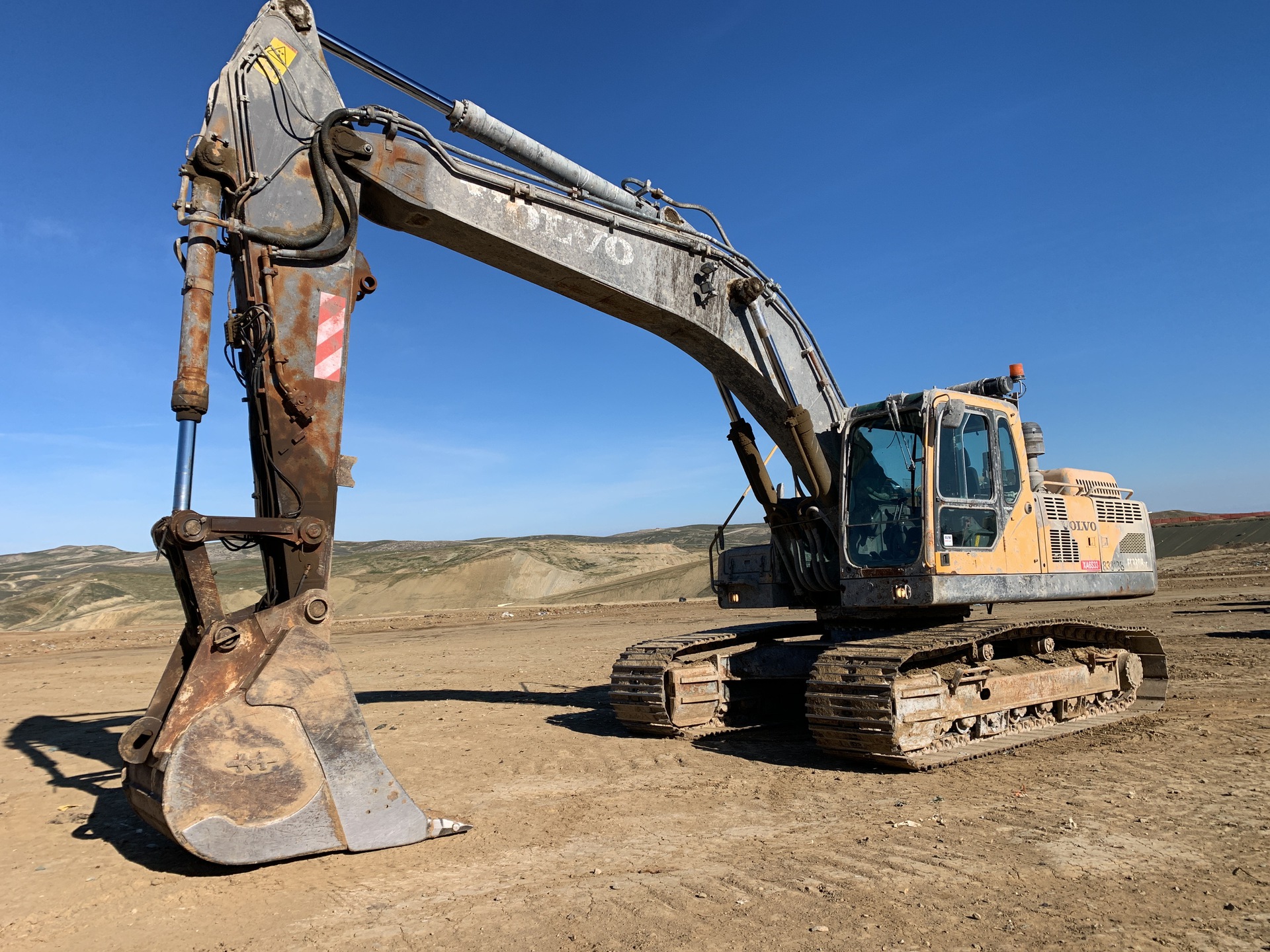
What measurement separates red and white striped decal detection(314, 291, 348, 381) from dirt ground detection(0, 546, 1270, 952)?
2774 mm

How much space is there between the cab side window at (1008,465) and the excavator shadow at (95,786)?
21.5 feet

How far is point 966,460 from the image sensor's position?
7672mm

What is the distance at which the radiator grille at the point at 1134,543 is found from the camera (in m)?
9.12

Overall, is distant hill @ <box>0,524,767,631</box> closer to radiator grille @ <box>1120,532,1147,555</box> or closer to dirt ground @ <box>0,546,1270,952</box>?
radiator grille @ <box>1120,532,1147,555</box>

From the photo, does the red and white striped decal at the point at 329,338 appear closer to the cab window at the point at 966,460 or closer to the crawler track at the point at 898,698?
the crawler track at the point at 898,698

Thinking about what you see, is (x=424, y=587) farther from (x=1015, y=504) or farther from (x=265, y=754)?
(x=265, y=754)

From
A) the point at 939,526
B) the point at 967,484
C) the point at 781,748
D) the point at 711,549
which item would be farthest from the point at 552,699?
the point at 967,484

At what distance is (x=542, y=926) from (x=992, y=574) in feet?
16.7

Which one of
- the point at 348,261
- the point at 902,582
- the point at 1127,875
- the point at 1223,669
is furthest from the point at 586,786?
the point at 1223,669

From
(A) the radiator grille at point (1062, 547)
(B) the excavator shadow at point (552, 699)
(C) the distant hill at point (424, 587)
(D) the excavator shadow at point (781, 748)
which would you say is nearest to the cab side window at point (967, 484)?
(A) the radiator grille at point (1062, 547)

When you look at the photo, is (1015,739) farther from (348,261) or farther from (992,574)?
(348,261)

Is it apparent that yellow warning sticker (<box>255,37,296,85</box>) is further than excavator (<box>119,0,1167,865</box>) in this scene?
Yes

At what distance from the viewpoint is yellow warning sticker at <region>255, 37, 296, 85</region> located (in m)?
5.62

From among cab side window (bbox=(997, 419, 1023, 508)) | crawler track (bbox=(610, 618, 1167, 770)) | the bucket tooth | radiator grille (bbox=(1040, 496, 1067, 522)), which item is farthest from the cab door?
the bucket tooth
